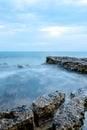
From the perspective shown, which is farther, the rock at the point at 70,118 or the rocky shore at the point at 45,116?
the rock at the point at 70,118

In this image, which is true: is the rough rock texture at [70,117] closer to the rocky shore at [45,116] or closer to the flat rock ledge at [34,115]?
the rocky shore at [45,116]

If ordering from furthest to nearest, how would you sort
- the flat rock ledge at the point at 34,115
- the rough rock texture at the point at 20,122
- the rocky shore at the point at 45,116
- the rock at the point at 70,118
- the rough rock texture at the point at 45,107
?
the rough rock texture at the point at 45,107, the rock at the point at 70,118, the rocky shore at the point at 45,116, the flat rock ledge at the point at 34,115, the rough rock texture at the point at 20,122

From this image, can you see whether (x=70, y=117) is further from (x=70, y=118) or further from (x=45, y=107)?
(x=45, y=107)

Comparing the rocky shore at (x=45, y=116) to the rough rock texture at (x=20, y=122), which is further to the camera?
the rocky shore at (x=45, y=116)

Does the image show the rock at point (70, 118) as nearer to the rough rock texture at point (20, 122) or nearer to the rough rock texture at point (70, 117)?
the rough rock texture at point (70, 117)

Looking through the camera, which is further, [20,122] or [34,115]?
[34,115]

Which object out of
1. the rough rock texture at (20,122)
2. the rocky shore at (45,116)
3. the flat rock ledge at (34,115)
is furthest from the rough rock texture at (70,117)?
the rough rock texture at (20,122)

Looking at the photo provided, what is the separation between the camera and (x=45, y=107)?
45.7 feet

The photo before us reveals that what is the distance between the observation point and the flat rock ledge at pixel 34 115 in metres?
11.4

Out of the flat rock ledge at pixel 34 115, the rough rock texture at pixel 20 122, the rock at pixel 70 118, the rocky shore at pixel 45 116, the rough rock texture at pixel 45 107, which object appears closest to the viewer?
the rough rock texture at pixel 20 122

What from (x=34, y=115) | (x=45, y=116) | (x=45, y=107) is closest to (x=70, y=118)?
(x=45, y=116)

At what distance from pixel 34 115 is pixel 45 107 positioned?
78 cm

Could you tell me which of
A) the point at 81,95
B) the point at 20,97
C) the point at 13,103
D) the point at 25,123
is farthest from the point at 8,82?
the point at 25,123

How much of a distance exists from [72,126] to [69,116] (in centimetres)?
93
